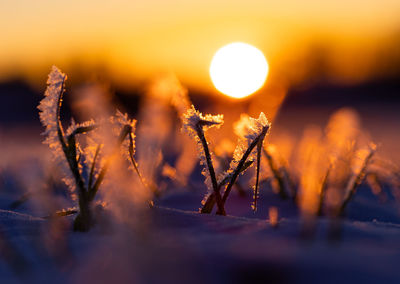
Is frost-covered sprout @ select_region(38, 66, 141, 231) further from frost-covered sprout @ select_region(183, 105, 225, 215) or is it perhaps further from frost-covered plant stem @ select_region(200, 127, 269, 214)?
frost-covered plant stem @ select_region(200, 127, 269, 214)

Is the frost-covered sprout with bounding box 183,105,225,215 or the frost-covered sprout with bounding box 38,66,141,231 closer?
the frost-covered sprout with bounding box 38,66,141,231

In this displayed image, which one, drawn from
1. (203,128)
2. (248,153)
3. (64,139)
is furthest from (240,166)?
(64,139)

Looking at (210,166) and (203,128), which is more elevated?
(203,128)

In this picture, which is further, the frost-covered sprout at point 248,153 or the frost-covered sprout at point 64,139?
the frost-covered sprout at point 248,153

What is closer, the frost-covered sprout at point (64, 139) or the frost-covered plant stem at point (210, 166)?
the frost-covered sprout at point (64, 139)

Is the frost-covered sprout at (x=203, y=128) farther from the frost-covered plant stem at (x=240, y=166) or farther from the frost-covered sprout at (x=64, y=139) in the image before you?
the frost-covered sprout at (x=64, y=139)

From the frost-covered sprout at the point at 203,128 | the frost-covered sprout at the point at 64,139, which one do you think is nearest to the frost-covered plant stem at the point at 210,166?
the frost-covered sprout at the point at 203,128

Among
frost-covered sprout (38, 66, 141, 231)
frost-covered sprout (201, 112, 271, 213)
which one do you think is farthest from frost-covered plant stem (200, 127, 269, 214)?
frost-covered sprout (38, 66, 141, 231)

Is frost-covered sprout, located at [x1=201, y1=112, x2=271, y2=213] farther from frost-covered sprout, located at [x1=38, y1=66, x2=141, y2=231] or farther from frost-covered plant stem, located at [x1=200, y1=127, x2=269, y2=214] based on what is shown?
frost-covered sprout, located at [x1=38, y1=66, x2=141, y2=231]

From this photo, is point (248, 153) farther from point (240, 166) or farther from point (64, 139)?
point (64, 139)

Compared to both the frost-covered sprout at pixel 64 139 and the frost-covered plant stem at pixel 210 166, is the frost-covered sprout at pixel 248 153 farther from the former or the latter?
the frost-covered sprout at pixel 64 139

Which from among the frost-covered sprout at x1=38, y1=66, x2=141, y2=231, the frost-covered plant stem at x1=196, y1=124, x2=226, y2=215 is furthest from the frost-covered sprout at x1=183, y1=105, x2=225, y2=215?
the frost-covered sprout at x1=38, y1=66, x2=141, y2=231

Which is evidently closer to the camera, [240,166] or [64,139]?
[64,139]
